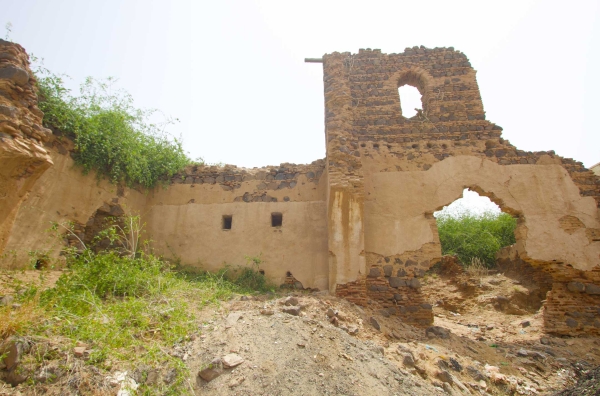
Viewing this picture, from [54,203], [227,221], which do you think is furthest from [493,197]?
[54,203]

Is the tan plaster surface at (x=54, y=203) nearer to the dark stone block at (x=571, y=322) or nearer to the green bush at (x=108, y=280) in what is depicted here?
the green bush at (x=108, y=280)

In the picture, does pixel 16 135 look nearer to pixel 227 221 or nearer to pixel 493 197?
pixel 227 221

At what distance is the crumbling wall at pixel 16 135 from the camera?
3980 mm

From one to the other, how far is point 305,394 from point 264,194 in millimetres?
5203

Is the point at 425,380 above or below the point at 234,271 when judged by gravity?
below

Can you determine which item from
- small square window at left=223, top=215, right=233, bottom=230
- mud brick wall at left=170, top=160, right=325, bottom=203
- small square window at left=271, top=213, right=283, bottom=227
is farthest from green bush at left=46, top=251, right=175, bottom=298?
mud brick wall at left=170, top=160, right=325, bottom=203

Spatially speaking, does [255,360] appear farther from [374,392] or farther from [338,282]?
[338,282]

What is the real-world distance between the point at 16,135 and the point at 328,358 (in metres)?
4.47

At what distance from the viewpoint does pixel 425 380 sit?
3.90 metres

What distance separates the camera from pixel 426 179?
22.2 feet

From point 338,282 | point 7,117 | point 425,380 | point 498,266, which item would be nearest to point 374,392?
point 425,380

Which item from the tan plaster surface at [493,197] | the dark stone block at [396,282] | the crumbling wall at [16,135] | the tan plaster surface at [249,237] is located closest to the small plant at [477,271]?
the tan plaster surface at [493,197]

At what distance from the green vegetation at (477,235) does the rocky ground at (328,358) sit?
5191 millimetres

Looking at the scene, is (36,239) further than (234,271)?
No
